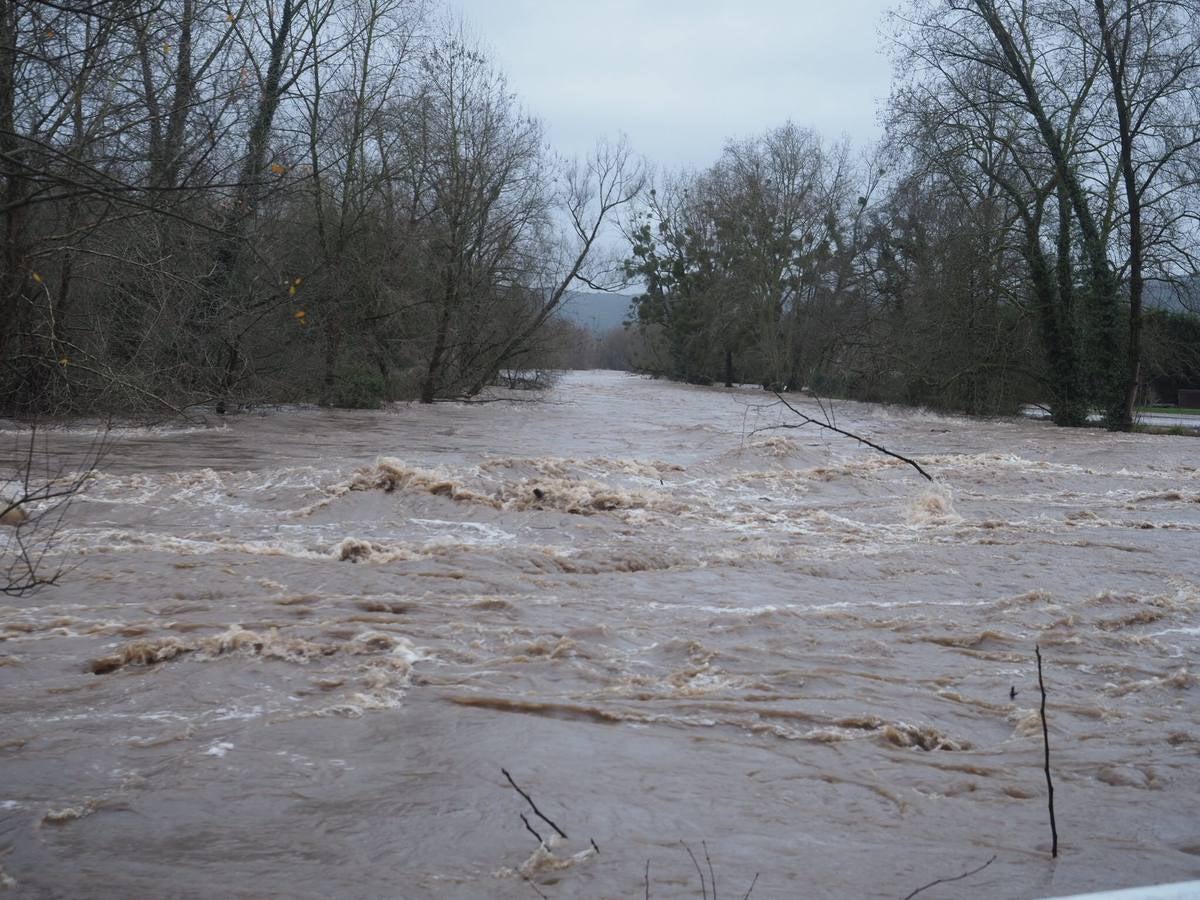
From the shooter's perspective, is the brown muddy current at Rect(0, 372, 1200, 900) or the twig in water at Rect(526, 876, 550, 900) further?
the brown muddy current at Rect(0, 372, 1200, 900)

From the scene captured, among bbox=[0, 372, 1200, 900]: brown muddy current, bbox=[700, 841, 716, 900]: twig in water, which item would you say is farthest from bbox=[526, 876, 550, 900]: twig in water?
bbox=[700, 841, 716, 900]: twig in water

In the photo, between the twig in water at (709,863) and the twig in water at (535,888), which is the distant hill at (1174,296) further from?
the twig in water at (535,888)

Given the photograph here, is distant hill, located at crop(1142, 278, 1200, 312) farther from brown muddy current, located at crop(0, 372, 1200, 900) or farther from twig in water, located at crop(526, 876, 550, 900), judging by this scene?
Answer: twig in water, located at crop(526, 876, 550, 900)

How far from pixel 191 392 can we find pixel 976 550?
46.3 feet

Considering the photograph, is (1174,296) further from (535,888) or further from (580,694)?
(535,888)

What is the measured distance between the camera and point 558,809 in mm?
4457

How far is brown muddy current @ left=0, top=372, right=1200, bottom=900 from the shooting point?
4.06 m

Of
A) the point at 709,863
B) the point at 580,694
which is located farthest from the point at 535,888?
the point at 580,694

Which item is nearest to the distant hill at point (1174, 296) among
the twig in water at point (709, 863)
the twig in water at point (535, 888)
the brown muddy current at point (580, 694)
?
the brown muddy current at point (580, 694)

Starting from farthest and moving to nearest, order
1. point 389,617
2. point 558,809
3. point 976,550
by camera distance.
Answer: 1. point 976,550
2. point 389,617
3. point 558,809

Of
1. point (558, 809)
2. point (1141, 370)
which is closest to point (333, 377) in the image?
point (1141, 370)

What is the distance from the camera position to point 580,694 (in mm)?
5969

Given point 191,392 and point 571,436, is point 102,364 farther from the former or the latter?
point 571,436

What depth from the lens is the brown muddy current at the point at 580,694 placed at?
4062 mm
